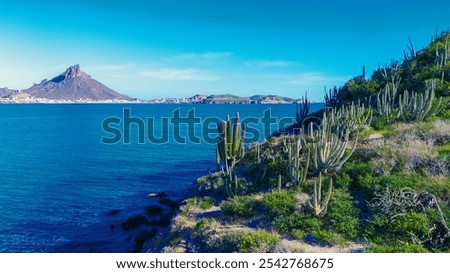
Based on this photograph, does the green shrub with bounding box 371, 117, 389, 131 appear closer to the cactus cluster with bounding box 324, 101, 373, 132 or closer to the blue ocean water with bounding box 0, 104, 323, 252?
the cactus cluster with bounding box 324, 101, 373, 132

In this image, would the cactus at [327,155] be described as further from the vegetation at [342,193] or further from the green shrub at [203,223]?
the green shrub at [203,223]

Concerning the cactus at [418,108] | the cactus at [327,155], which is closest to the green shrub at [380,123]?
the cactus at [418,108]

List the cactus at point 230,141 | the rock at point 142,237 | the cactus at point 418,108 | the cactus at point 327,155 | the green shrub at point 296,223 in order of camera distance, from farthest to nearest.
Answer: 1. the cactus at point 230,141
2. the rock at point 142,237
3. the cactus at point 418,108
4. the cactus at point 327,155
5. the green shrub at point 296,223

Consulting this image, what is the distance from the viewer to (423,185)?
11953mm

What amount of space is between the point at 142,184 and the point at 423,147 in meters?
22.7

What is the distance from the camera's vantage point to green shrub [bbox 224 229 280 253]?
1058cm

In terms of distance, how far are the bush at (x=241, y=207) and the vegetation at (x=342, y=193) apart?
0.13 feet

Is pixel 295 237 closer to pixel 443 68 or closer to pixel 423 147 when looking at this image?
pixel 423 147

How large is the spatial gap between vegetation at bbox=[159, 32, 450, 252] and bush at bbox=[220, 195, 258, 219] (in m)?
0.04

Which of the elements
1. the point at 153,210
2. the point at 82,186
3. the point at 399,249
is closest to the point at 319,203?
the point at 399,249

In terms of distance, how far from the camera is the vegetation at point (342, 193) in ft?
35.0

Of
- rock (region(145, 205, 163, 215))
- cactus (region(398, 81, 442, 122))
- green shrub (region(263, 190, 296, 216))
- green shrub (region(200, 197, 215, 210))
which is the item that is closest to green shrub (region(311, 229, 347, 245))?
green shrub (region(263, 190, 296, 216))

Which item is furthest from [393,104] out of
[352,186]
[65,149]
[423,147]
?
[65,149]

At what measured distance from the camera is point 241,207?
1338 cm
